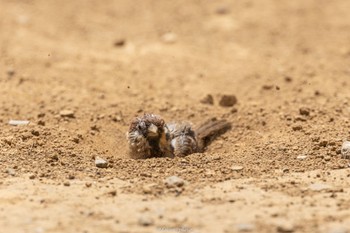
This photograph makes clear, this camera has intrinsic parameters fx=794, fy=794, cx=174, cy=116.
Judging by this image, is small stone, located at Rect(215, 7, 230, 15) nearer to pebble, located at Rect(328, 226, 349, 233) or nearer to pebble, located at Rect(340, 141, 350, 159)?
pebble, located at Rect(340, 141, 350, 159)

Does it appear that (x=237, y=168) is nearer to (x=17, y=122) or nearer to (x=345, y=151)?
(x=345, y=151)

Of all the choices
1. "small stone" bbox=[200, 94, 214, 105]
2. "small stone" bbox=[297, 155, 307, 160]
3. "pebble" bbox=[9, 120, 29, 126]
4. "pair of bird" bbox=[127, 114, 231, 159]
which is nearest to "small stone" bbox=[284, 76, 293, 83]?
"small stone" bbox=[200, 94, 214, 105]

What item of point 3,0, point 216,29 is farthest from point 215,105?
point 3,0

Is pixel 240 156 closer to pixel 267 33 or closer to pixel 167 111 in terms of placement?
pixel 167 111

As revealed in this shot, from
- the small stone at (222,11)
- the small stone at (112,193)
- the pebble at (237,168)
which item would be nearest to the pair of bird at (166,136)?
the pebble at (237,168)

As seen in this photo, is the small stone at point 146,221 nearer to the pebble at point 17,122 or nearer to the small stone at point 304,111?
the pebble at point 17,122

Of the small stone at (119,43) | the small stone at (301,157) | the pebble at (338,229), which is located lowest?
the pebble at (338,229)
